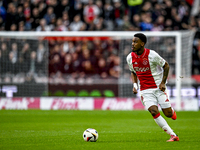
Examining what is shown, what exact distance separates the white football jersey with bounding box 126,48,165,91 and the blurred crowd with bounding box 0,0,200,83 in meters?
9.56

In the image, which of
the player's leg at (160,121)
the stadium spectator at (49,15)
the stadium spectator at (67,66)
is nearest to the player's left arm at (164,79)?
the player's leg at (160,121)

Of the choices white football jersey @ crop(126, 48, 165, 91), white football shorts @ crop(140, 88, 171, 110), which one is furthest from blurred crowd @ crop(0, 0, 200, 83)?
white football shorts @ crop(140, 88, 171, 110)

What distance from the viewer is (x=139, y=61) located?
773 cm

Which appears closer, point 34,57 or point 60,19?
Answer: point 34,57

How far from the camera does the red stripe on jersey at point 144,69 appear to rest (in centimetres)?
770

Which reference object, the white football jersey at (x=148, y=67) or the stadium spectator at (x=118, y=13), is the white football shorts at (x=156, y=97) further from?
the stadium spectator at (x=118, y=13)

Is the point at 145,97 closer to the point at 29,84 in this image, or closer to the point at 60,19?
the point at 29,84

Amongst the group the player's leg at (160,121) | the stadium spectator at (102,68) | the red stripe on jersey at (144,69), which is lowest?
the stadium spectator at (102,68)

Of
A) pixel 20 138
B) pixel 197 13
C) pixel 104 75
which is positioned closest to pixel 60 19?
pixel 104 75

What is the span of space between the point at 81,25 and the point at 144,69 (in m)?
12.5

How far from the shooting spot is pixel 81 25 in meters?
19.9

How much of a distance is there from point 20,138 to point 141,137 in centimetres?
247

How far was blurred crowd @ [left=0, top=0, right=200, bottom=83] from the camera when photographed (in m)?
17.6

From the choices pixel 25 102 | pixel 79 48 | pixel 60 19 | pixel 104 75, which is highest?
pixel 60 19
